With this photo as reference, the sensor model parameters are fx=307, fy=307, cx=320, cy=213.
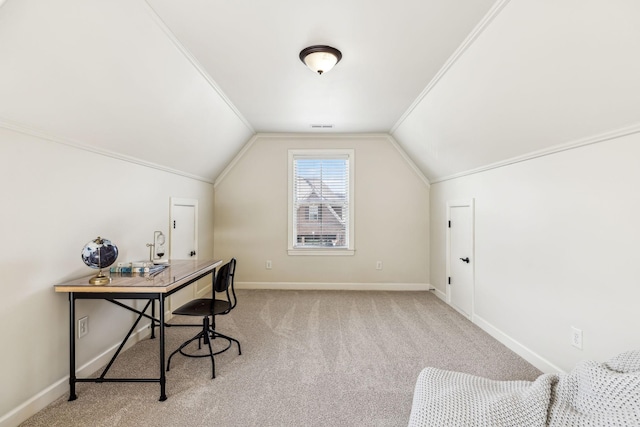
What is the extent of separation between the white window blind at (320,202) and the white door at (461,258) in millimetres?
1652

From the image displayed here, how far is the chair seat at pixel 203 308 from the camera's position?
2.57 m

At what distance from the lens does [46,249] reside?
2068 millimetres

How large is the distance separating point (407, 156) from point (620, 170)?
127 inches

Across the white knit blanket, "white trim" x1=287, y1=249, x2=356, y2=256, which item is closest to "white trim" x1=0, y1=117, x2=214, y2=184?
"white trim" x1=287, y1=249, x2=356, y2=256

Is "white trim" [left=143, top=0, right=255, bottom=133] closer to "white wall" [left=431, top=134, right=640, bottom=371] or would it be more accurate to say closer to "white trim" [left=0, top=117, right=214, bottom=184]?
"white trim" [left=0, top=117, right=214, bottom=184]

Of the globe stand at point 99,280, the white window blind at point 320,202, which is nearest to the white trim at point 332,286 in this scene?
the white window blind at point 320,202

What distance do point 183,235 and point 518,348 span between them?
3.91 meters

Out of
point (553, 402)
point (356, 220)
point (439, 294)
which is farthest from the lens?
point (356, 220)

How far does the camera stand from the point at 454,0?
1.84 meters

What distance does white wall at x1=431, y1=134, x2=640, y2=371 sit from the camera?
1891mm

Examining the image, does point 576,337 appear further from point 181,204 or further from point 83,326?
point 181,204

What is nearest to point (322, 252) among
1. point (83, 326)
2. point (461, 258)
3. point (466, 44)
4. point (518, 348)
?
point (461, 258)

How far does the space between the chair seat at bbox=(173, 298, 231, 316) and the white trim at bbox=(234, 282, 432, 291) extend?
2179mm

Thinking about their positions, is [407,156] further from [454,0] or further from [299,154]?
[454,0]
